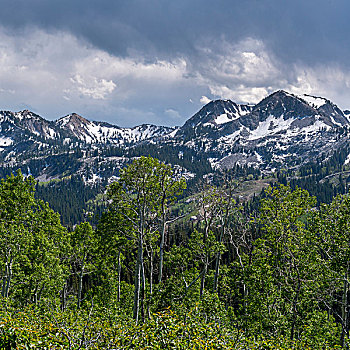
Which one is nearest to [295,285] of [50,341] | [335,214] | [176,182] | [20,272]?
[335,214]

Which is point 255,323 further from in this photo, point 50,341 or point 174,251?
point 50,341

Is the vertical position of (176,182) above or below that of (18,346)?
above

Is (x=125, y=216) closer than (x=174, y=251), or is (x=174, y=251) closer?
(x=125, y=216)

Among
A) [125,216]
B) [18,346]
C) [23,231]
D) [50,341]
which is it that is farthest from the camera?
[23,231]

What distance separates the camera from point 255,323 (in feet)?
64.2

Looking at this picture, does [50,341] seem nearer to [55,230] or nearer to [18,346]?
[18,346]

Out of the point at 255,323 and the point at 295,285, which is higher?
the point at 295,285

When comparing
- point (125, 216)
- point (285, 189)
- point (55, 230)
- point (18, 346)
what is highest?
point (285, 189)

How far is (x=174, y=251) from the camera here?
2962 centimetres

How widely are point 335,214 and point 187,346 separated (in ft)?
48.0

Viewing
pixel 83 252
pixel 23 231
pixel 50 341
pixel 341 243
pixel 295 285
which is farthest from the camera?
pixel 83 252

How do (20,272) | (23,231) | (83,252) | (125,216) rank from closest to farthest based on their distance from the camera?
(125,216) → (23,231) → (20,272) → (83,252)

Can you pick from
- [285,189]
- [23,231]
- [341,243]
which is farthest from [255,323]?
[23,231]

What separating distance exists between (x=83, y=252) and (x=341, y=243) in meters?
29.9
